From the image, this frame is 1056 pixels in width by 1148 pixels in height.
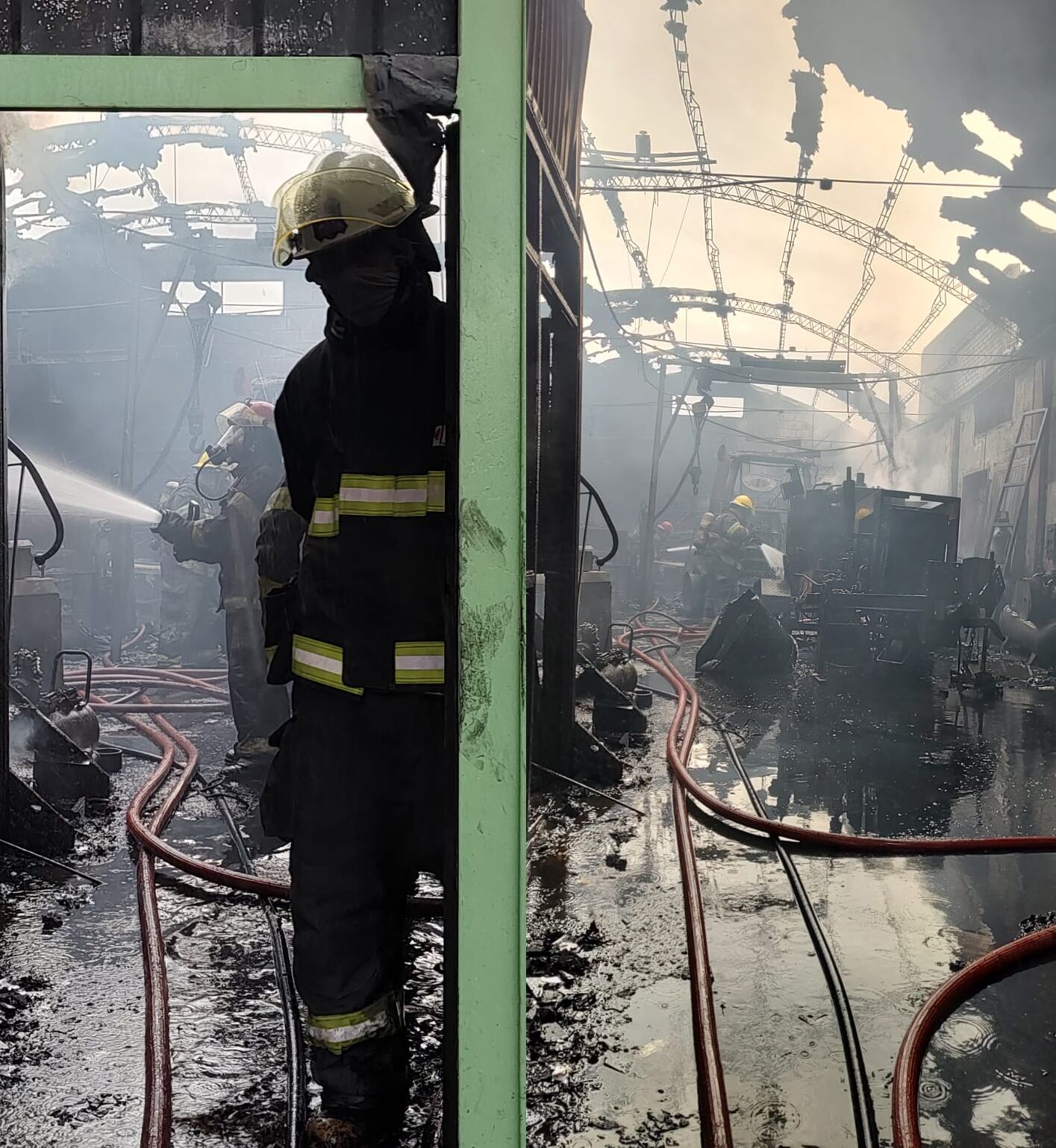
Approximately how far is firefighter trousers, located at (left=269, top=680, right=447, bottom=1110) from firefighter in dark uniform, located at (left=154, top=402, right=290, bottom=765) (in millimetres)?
3599

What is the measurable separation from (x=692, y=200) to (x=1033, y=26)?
915cm

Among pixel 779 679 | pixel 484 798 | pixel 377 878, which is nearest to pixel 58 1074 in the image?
pixel 377 878

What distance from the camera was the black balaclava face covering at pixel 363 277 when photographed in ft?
6.90

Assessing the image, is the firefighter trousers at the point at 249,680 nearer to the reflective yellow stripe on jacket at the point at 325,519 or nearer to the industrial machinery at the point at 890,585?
the reflective yellow stripe on jacket at the point at 325,519

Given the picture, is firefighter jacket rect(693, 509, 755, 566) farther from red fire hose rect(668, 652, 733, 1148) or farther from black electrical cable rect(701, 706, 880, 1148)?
black electrical cable rect(701, 706, 880, 1148)

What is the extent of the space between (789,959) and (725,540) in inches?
468

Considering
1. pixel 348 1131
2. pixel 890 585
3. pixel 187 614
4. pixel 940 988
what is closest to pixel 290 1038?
pixel 348 1131

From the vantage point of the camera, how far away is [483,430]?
1653 mm

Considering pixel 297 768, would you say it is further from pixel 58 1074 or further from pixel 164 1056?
pixel 58 1074

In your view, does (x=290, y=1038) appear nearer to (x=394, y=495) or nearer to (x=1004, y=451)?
(x=394, y=495)

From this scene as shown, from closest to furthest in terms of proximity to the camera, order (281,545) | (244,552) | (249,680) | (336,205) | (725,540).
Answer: (336,205)
(281,545)
(249,680)
(244,552)
(725,540)

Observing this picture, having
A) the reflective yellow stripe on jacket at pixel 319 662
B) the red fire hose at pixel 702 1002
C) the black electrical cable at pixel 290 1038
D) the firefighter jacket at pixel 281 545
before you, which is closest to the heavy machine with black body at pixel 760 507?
the red fire hose at pixel 702 1002

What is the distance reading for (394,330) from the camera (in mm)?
2201

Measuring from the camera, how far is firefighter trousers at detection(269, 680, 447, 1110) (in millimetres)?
2223
